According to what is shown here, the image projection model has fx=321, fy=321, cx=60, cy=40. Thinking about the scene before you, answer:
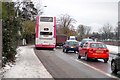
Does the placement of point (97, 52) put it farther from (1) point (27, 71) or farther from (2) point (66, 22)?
(2) point (66, 22)

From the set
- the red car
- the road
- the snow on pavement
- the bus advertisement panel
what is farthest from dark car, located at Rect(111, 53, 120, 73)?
the bus advertisement panel

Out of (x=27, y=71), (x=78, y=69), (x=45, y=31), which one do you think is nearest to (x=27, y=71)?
(x=27, y=71)

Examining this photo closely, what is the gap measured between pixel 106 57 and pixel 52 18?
18438mm

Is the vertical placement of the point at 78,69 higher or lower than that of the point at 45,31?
lower

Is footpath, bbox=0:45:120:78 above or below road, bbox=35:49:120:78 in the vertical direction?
above

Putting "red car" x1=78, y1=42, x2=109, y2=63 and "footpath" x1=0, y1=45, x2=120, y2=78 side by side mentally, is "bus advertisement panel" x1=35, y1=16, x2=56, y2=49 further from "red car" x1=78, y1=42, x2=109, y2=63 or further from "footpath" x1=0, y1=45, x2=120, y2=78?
"footpath" x1=0, y1=45, x2=120, y2=78

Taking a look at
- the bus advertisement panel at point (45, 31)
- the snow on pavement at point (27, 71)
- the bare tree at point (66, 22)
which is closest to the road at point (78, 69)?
the snow on pavement at point (27, 71)

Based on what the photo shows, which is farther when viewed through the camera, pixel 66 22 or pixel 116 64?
pixel 66 22

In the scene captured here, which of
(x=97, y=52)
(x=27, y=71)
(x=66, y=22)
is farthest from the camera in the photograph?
(x=66, y=22)

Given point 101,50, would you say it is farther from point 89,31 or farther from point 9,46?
point 89,31

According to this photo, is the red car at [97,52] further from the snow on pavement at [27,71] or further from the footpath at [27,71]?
the snow on pavement at [27,71]

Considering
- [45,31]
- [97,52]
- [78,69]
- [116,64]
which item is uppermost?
[45,31]

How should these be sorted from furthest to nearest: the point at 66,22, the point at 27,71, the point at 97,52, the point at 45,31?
1. the point at 66,22
2. the point at 45,31
3. the point at 97,52
4. the point at 27,71

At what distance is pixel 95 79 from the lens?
13891 millimetres
